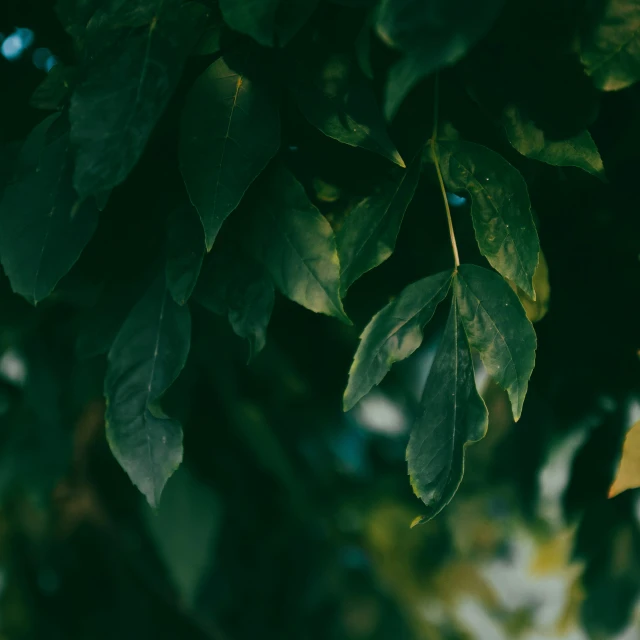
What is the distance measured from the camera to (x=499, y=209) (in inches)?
20.3

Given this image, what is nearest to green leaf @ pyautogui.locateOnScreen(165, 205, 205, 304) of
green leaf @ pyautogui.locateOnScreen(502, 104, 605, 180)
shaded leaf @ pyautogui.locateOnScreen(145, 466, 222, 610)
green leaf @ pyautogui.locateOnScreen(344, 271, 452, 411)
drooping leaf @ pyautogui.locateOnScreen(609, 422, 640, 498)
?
green leaf @ pyautogui.locateOnScreen(344, 271, 452, 411)

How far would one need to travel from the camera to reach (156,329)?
592mm

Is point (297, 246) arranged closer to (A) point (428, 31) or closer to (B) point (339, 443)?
(A) point (428, 31)

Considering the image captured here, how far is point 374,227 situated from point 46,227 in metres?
0.24

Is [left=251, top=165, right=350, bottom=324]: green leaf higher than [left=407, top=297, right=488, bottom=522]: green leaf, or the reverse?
[left=251, top=165, right=350, bottom=324]: green leaf

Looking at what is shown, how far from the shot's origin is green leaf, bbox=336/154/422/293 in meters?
0.53

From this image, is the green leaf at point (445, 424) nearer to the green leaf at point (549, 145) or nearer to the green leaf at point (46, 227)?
the green leaf at point (549, 145)

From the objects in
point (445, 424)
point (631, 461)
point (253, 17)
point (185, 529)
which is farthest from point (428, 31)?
point (185, 529)

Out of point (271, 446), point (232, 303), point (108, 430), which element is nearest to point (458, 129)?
point (232, 303)

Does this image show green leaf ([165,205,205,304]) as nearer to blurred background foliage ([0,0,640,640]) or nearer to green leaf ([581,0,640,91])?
blurred background foliage ([0,0,640,640])

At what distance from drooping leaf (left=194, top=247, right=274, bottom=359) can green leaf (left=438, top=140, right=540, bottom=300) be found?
0.17 metres

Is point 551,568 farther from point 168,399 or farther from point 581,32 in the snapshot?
point 581,32

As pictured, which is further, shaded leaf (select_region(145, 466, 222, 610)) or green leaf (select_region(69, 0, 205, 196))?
shaded leaf (select_region(145, 466, 222, 610))

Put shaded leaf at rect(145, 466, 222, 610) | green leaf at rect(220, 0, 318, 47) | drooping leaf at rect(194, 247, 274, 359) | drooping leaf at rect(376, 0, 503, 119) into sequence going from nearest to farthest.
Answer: drooping leaf at rect(376, 0, 503, 119) → green leaf at rect(220, 0, 318, 47) → drooping leaf at rect(194, 247, 274, 359) → shaded leaf at rect(145, 466, 222, 610)
